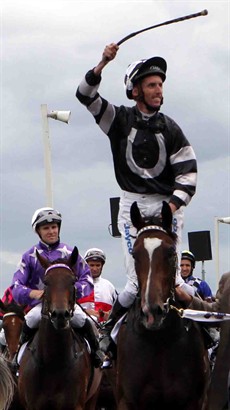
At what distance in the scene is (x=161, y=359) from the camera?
1445 centimetres

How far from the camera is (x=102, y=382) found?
21.3m

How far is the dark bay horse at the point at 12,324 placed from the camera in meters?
21.3

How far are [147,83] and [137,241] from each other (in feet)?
5.95

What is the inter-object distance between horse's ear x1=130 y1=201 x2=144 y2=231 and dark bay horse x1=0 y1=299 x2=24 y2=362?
7.11 metres

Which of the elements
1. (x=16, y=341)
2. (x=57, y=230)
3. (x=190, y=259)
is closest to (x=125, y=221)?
(x=57, y=230)

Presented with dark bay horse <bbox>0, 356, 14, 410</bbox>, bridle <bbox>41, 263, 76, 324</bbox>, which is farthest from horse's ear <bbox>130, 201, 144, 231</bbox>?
dark bay horse <bbox>0, 356, 14, 410</bbox>

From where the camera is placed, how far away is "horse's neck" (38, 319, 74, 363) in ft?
56.5

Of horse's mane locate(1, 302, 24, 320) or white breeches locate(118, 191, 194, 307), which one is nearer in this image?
white breeches locate(118, 191, 194, 307)

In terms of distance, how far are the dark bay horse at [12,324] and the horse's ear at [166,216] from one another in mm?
7255

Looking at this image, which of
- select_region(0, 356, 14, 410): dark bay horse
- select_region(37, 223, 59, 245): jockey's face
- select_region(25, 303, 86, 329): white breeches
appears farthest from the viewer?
select_region(37, 223, 59, 245): jockey's face

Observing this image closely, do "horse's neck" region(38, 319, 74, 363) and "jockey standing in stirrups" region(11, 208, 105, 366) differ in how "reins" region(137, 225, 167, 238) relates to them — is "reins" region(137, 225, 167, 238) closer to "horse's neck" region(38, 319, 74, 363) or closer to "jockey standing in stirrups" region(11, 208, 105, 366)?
"horse's neck" region(38, 319, 74, 363)

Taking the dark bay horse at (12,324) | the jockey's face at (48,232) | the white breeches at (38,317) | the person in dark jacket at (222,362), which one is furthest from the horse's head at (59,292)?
the dark bay horse at (12,324)

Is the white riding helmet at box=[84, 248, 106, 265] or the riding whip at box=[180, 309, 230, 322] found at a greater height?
the white riding helmet at box=[84, 248, 106, 265]

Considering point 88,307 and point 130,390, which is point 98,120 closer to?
point 130,390
